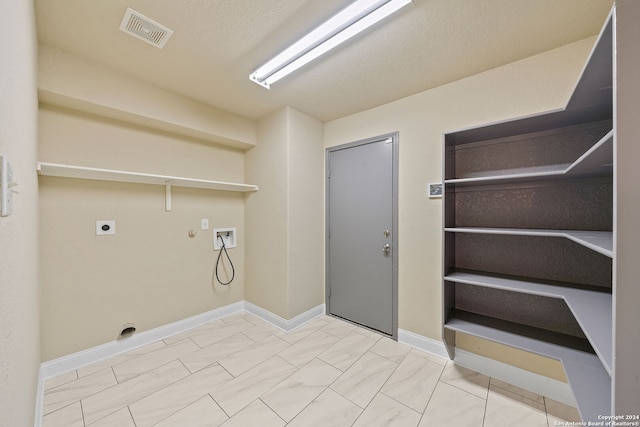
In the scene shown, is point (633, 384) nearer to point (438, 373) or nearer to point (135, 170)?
point (438, 373)

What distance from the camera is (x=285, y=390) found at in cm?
170

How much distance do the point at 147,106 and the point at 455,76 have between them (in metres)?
2.65

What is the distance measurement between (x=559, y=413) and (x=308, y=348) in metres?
1.78

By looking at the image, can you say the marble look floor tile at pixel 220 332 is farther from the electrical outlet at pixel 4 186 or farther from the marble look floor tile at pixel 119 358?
the electrical outlet at pixel 4 186

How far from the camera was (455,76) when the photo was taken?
77.1 inches

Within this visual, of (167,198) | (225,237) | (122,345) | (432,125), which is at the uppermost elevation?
(432,125)

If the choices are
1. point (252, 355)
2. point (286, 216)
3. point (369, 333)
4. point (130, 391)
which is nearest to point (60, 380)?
point (130, 391)

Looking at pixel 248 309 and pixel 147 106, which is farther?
pixel 248 309

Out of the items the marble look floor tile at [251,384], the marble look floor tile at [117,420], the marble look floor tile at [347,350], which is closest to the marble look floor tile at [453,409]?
the marble look floor tile at [347,350]

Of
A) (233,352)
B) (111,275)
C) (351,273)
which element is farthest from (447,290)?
(111,275)

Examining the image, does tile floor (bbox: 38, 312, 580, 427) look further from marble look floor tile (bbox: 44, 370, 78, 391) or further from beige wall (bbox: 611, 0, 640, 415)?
beige wall (bbox: 611, 0, 640, 415)

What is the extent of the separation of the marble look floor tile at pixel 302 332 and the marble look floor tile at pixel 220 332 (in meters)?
0.46

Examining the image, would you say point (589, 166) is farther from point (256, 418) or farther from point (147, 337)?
point (147, 337)

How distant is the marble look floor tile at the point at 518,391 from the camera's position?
162 centimetres
